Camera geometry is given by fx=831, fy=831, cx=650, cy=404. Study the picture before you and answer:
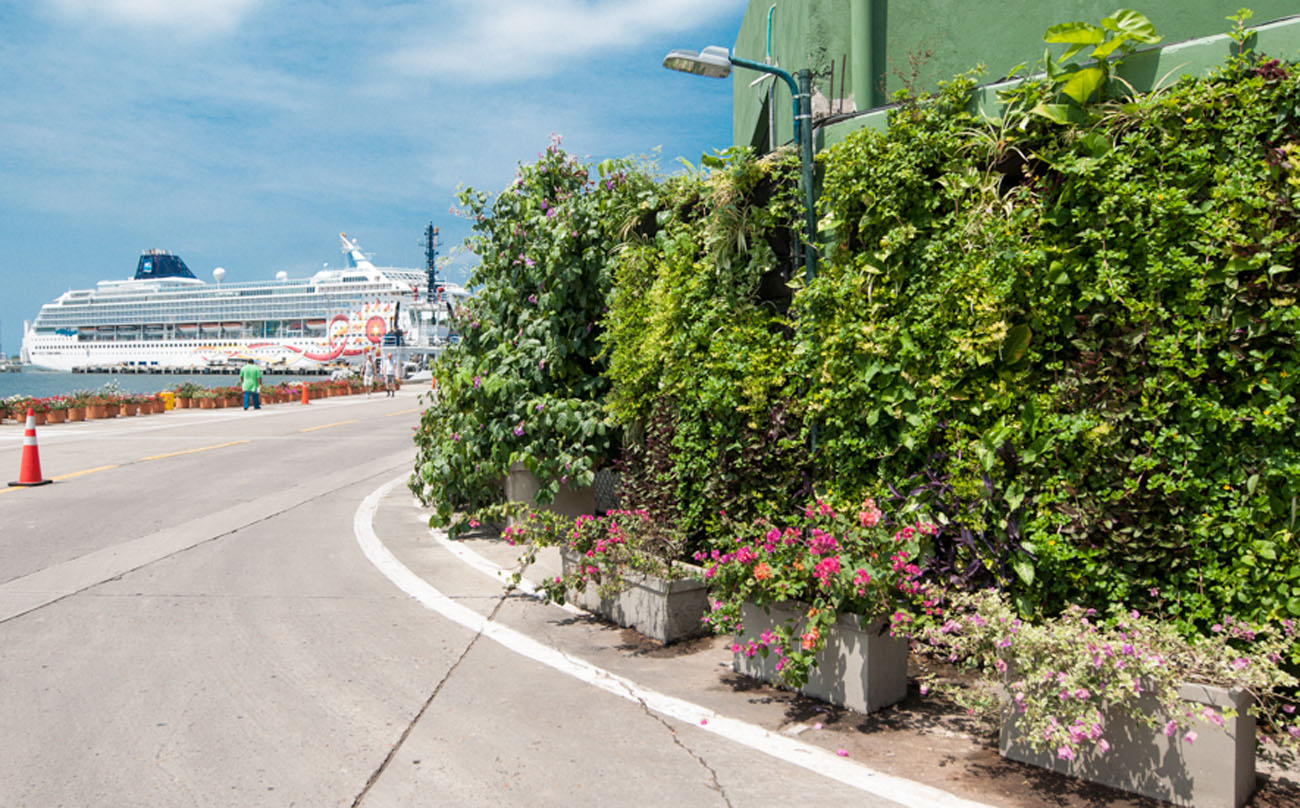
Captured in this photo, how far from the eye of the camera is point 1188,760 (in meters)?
3.11

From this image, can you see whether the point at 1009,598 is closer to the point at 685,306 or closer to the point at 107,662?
the point at 685,306

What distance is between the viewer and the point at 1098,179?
386cm

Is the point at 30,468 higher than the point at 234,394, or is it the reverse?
the point at 234,394

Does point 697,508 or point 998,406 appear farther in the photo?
point 697,508

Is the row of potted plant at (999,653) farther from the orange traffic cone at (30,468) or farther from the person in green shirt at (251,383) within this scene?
the person in green shirt at (251,383)

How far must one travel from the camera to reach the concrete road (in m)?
3.38

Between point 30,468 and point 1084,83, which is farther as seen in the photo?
point 30,468

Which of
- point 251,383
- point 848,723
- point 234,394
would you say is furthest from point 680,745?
point 234,394

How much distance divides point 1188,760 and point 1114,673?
42 centimetres

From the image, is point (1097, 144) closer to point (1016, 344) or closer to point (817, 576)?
point (1016, 344)

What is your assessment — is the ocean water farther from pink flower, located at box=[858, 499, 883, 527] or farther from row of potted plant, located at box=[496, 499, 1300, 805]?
pink flower, located at box=[858, 499, 883, 527]

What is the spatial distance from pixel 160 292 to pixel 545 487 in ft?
387

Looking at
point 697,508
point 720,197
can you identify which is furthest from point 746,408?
point 720,197

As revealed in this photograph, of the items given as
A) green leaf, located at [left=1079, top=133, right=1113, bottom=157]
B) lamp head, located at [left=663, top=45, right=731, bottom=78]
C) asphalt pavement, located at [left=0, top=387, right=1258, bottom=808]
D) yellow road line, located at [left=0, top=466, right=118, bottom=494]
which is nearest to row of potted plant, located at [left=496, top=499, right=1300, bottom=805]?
asphalt pavement, located at [left=0, top=387, right=1258, bottom=808]
